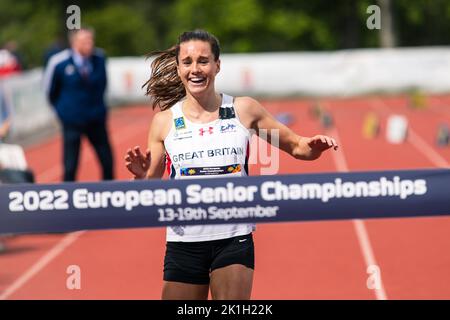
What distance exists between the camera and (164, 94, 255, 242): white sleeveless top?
4418 mm

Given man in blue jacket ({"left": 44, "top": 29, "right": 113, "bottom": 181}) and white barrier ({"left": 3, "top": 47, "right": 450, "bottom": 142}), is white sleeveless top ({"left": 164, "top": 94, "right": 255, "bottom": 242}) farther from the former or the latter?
white barrier ({"left": 3, "top": 47, "right": 450, "bottom": 142})

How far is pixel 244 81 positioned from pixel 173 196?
24964 mm

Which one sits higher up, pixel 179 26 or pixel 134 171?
pixel 179 26

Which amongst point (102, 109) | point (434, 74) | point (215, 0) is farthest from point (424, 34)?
point (102, 109)

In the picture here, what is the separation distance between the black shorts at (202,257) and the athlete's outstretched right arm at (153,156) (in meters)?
0.36

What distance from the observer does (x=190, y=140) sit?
4.45m

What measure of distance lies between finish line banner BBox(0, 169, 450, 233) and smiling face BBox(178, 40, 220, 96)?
1.74ft

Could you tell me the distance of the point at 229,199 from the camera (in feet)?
13.4

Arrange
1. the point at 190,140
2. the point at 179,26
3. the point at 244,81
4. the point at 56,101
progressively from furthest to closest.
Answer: the point at 179,26 < the point at 244,81 < the point at 56,101 < the point at 190,140

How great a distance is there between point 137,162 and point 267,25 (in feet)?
130

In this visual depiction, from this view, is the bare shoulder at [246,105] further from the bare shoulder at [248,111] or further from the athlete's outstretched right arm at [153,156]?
the athlete's outstretched right arm at [153,156]

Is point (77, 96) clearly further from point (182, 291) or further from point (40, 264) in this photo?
point (182, 291)
